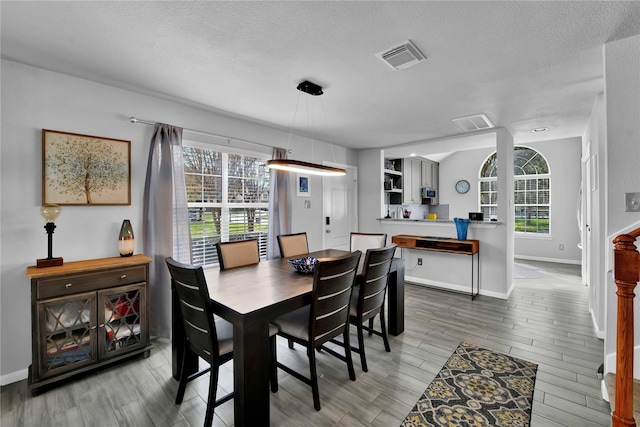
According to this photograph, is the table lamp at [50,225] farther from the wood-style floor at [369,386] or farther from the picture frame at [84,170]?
the wood-style floor at [369,386]

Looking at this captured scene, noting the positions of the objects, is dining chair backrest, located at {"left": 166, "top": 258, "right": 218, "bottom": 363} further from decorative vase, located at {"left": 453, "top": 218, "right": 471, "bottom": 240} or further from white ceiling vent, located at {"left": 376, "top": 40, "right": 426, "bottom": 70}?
decorative vase, located at {"left": 453, "top": 218, "right": 471, "bottom": 240}

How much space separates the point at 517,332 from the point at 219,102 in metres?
4.05

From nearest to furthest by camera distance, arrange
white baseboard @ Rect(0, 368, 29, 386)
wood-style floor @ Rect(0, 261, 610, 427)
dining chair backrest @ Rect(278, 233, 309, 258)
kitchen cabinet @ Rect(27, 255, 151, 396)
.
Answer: wood-style floor @ Rect(0, 261, 610, 427) → kitchen cabinet @ Rect(27, 255, 151, 396) → white baseboard @ Rect(0, 368, 29, 386) → dining chair backrest @ Rect(278, 233, 309, 258)

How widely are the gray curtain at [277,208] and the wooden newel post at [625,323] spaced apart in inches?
129

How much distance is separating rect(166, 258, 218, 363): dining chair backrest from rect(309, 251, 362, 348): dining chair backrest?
631 mm

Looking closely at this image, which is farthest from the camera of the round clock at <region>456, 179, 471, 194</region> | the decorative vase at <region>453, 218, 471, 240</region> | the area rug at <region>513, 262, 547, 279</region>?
the round clock at <region>456, 179, 471, 194</region>

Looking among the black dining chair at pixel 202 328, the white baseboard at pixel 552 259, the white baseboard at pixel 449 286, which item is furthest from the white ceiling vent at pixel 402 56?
the white baseboard at pixel 552 259

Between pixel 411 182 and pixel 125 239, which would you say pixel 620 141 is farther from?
pixel 411 182

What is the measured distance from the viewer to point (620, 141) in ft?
6.53

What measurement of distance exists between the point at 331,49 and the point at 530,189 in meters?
6.87

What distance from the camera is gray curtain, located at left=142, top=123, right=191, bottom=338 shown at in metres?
2.85

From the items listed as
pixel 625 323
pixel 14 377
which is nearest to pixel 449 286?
pixel 625 323

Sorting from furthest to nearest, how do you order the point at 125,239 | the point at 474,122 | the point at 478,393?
1. the point at 474,122
2. the point at 125,239
3. the point at 478,393

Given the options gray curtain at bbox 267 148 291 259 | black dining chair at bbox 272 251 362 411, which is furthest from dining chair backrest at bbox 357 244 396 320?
gray curtain at bbox 267 148 291 259
